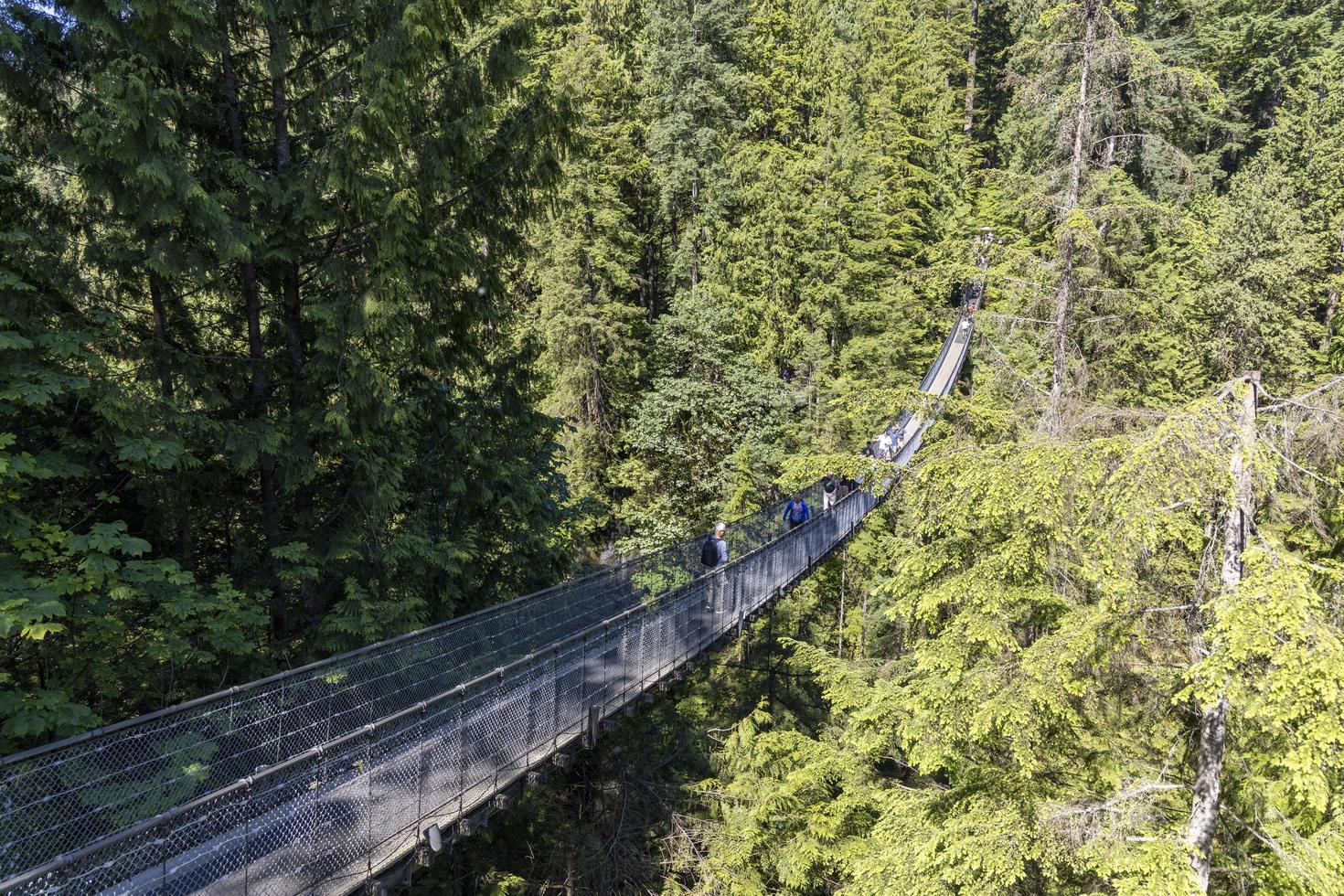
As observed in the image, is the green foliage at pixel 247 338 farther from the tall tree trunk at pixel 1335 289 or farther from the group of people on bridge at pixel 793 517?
the tall tree trunk at pixel 1335 289

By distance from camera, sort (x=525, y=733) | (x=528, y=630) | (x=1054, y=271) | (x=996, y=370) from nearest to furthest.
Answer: (x=525, y=733) < (x=528, y=630) < (x=1054, y=271) < (x=996, y=370)

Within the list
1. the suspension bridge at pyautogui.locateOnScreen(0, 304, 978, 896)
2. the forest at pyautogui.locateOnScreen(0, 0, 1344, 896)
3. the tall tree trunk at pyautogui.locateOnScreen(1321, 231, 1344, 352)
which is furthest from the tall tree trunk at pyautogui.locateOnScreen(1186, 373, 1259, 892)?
the tall tree trunk at pyautogui.locateOnScreen(1321, 231, 1344, 352)

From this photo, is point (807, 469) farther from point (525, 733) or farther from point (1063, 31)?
point (1063, 31)

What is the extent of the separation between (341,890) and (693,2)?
2165 centimetres

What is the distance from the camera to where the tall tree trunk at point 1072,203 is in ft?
26.8

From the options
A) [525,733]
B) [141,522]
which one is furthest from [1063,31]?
[141,522]

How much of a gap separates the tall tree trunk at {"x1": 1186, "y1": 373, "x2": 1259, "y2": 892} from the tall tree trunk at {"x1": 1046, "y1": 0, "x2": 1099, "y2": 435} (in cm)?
485

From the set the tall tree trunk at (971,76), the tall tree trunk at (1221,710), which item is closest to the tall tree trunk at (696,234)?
the tall tree trunk at (971,76)

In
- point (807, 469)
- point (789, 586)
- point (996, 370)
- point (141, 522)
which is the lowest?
point (789, 586)

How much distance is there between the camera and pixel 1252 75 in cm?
2511

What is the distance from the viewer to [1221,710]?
374cm

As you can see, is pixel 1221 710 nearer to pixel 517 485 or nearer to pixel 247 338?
pixel 517 485

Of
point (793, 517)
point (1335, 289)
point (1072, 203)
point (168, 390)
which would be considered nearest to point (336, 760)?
point (168, 390)

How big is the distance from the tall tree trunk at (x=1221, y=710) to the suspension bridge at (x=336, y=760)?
2730 mm
